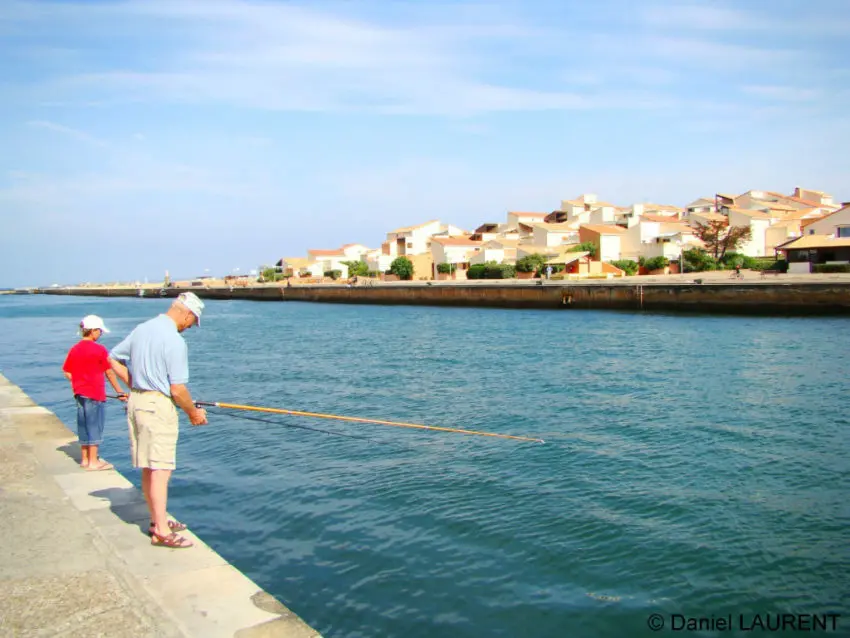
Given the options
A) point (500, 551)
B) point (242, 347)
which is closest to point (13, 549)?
point (500, 551)

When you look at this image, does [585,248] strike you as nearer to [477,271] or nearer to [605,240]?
[605,240]

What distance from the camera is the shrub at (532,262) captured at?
63.9 m

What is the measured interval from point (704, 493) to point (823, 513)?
1.22 meters

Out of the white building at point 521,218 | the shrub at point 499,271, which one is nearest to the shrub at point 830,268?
the shrub at point 499,271

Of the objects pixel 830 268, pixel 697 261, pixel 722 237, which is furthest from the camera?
pixel 722 237

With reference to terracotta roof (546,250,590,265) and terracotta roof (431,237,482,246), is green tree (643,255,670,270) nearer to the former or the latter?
terracotta roof (546,250,590,265)

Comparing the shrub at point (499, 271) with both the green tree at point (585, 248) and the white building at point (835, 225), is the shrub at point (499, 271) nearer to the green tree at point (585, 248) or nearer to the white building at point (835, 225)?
the green tree at point (585, 248)

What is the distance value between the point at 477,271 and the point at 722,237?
23.1m

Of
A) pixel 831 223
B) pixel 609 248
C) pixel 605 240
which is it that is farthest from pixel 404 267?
pixel 831 223

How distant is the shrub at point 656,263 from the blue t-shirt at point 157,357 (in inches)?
2321

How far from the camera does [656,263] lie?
59.9 meters

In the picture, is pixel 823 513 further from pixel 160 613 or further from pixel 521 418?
pixel 160 613

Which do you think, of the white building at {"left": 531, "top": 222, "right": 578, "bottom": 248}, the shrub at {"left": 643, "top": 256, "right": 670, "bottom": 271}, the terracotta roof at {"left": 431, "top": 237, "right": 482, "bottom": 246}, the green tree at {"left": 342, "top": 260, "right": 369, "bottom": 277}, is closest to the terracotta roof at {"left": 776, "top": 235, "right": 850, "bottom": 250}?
the shrub at {"left": 643, "top": 256, "right": 670, "bottom": 271}

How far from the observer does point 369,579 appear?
5980 mm
